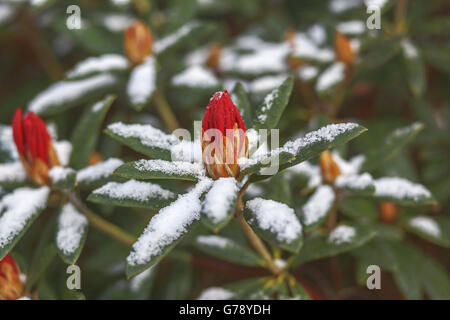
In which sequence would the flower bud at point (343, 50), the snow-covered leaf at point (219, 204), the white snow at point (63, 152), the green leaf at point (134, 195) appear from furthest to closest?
the flower bud at point (343, 50)
the white snow at point (63, 152)
the green leaf at point (134, 195)
the snow-covered leaf at point (219, 204)

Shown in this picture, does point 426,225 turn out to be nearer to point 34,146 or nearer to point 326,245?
point 326,245

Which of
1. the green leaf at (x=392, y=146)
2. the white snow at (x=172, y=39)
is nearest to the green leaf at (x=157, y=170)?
the green leaf at (x=392, y=146)

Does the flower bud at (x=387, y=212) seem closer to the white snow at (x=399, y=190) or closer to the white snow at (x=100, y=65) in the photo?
the white snow at (x=399, y=190)

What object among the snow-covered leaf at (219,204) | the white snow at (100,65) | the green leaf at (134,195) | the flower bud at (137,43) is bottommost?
the green leaf at (134,195)

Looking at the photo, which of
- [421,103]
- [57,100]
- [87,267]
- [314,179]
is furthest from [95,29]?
[421,103]

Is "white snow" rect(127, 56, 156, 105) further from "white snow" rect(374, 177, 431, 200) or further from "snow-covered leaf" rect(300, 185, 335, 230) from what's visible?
"white snow" rect(374, 177, 431, 200)
